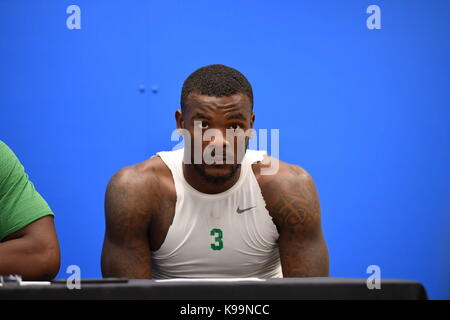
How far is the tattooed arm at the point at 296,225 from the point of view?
3.69 feet

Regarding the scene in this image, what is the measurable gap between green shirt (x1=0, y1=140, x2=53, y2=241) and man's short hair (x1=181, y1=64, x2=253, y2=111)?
0.33m

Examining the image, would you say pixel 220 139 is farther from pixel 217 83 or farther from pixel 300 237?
pixel 300 237

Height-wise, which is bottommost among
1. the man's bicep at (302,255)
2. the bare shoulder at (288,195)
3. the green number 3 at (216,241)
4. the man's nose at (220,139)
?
the man's bicep at (302,255)

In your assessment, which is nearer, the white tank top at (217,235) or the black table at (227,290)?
the black table at (227,290)

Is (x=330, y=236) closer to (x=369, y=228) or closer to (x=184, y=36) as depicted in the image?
(x=369, y=228)

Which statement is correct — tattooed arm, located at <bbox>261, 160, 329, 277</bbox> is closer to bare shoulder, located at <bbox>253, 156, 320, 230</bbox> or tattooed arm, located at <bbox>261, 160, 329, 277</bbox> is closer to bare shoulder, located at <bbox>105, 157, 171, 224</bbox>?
bare shoulder, located at <bbox>253, 156, 320, 230</bbox>

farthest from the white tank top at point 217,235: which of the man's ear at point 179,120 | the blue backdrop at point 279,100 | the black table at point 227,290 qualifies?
the blue backdrop at point 279,100

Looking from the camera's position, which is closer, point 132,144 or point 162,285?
point 162,285

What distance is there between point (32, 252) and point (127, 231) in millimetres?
212

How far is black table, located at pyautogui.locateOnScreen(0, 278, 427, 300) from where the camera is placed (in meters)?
0.50

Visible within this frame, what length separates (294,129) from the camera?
1.96 metres

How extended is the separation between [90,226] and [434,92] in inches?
49.4

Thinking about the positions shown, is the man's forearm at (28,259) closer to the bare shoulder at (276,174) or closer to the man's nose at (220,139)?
the man's nose at (220,139)
